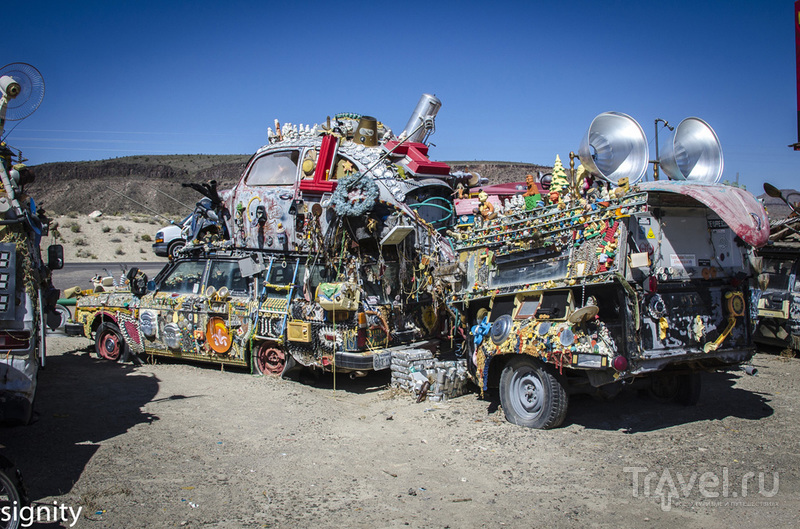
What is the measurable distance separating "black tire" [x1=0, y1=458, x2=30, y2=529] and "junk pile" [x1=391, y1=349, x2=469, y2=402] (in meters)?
4.78

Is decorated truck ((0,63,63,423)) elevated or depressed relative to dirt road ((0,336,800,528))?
elevated

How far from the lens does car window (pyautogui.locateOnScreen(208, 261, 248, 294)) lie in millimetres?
9453

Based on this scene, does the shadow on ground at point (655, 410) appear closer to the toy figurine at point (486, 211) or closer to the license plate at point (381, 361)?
the license plate at point (381, 361)

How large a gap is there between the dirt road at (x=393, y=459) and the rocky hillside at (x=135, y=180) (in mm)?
34527

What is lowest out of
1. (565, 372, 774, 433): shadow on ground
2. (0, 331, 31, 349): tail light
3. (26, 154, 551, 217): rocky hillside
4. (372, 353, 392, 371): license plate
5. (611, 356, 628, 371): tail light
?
(565, 372, 774, 433): shadow on ground

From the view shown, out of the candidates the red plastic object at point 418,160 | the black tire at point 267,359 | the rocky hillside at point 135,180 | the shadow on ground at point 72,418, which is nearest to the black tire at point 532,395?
the black tire at point 267,359

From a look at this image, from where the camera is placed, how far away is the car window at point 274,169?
9.72 meters

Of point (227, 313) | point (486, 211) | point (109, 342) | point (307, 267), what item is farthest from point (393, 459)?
point (109, 342)

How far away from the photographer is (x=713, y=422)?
6.87 m

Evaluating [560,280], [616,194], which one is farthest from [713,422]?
[616,194]

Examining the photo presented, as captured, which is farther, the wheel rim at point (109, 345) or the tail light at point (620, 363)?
the wheel rim at point (109, 345)

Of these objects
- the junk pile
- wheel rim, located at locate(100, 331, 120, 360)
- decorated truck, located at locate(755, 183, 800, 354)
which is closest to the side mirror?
wheel rim, located at locate(100, 331, 120, 360)

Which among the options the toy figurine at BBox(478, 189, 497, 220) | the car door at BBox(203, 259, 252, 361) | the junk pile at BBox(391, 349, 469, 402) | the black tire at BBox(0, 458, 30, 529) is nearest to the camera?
the black tire at BBox(0, 458, 30, 529)

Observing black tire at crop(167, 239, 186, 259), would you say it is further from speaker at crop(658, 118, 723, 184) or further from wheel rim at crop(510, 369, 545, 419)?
speaker at crop(658, 118, 723, 184)
